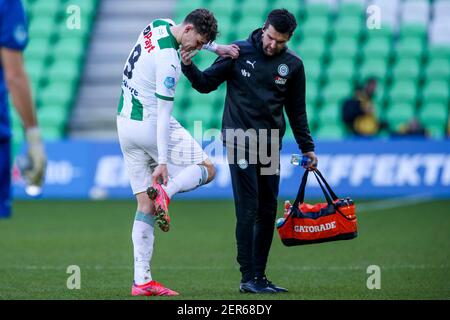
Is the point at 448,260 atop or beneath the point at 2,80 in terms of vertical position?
beneath

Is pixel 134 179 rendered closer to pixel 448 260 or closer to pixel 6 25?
pixel 6 25

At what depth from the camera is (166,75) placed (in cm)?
782

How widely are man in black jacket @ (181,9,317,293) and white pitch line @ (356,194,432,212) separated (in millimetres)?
8070

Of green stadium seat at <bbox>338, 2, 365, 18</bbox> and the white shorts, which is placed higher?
green stadium seat at <bbox>338, 2, 365, 18</bbox>

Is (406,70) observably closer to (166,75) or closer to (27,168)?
(166,75)

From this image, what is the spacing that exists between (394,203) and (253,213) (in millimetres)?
9657

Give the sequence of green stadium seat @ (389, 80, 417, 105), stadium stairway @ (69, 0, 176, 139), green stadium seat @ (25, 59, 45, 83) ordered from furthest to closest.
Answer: green stadium seat @ (25, 59, 45, 83) < green stadium seat @ (389, 80, 417, 105) < stadium stairway @ (69, 0, 176, 139)

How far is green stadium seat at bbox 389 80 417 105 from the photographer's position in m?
21.2

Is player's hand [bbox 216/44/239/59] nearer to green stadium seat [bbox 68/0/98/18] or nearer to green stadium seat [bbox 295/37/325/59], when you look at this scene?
green stadium seat [bbox 295/37/325/59]

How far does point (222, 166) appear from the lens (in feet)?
59.5

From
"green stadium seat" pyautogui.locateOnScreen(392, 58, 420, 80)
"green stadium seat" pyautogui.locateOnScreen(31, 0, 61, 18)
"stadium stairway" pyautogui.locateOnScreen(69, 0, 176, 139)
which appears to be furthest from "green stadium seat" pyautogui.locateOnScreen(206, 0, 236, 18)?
"green stadium seat" pyautogui.locateOnScreen(392, 58, 420, 80)

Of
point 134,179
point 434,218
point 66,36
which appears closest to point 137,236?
point 134,179

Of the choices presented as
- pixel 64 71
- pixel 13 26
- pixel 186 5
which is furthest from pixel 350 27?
pixel 13 26

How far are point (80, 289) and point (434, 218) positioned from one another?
789 cm
